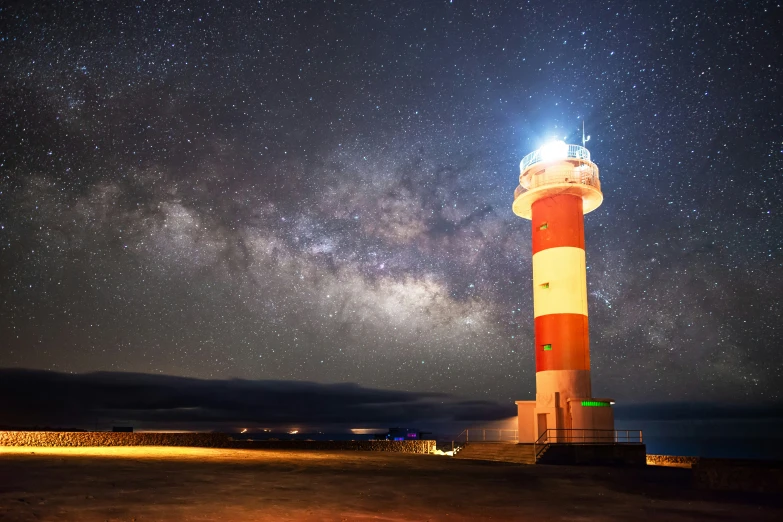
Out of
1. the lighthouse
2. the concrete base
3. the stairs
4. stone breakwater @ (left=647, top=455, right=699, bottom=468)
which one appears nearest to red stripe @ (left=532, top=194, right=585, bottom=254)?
the lighthouse

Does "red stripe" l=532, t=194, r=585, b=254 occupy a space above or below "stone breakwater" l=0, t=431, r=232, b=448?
above

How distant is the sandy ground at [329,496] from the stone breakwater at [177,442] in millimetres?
10975

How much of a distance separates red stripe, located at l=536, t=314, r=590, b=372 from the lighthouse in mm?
49

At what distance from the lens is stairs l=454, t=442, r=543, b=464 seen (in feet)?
92.7

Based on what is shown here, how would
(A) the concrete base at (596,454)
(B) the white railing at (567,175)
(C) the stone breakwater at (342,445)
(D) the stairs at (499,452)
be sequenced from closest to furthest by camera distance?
1. (A) the concrete base at (596,454)
2. (D) the stairs at (499,452)
3. (B) the white railing at (567,175)
4. (C) the stone breakwater at (342,445)

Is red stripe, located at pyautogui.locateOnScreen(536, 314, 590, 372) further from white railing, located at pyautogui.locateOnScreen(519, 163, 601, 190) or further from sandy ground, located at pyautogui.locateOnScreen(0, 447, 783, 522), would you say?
sandy ground, located at pyautogui.locateOnScreen(0, 447, 783, 522)

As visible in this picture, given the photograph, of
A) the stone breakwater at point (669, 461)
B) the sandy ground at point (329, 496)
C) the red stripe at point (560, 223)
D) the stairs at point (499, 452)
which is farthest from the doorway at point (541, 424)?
the sandy ground at point (329, 496)

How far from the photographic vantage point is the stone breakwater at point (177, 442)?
95.7ft

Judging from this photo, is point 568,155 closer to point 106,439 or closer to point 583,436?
point 583,436

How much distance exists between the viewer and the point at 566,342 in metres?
30.6

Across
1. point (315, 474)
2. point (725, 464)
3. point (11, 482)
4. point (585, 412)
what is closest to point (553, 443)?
point (585, 412)

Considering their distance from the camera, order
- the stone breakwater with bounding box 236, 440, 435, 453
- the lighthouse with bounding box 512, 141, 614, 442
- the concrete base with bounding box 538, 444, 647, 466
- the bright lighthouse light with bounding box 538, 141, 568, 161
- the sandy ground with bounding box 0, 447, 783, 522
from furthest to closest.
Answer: the stone breakwater with bounding box 236, 440, 435, 453
the bright lighthouse light with bounding box 538, 141, 568, 161
the lighthouse with bounding box 512, 141, 614, 442
the concrete base with bounding box 538, 444, 647, 466
the sandy ground with bounding box 0, 447, 783, 522

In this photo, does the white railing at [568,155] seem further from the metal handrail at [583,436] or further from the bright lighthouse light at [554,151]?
the metal handrail at [583,436]

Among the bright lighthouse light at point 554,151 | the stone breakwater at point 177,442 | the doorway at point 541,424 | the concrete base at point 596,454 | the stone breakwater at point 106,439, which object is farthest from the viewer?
the bright lighthouse light at point 554,151
